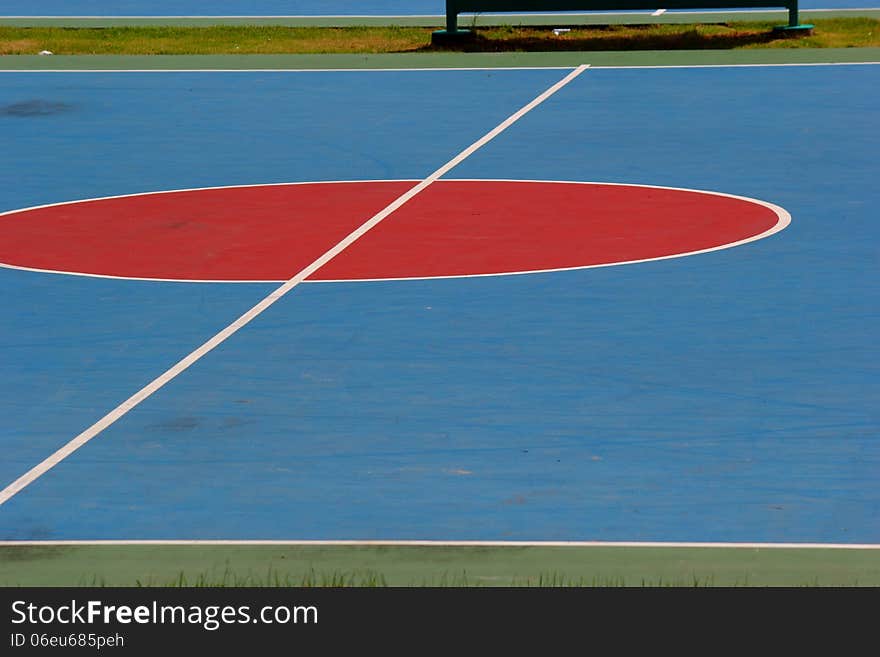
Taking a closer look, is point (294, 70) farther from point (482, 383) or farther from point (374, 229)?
point (482, 383)

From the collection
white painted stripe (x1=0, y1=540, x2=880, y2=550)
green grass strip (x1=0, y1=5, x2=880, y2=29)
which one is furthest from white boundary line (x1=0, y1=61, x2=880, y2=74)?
white painted stripe (x1=0, y1=540, x2=880, y2=550)

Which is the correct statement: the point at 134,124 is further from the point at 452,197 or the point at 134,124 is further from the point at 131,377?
the point at 131,377

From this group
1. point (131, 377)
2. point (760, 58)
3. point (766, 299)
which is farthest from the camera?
point (760, 58)

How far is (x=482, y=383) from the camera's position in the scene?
33.3 feet

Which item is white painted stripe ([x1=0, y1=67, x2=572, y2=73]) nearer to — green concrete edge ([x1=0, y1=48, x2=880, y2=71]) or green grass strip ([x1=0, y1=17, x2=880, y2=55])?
green concrete edge ([x1=0, y1=48, x2=880, y2=71])

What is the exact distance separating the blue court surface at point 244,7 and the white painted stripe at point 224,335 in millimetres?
12096

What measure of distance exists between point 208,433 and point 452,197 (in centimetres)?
679

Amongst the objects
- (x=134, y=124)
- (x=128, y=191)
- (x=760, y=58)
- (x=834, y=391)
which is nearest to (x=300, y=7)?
(x=760, y=58)

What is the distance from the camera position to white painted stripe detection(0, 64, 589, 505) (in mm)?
Answer: 8742

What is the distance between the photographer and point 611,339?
11047mm

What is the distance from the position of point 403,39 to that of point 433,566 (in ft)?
66.9

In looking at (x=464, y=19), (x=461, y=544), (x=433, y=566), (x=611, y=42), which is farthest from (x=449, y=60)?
(x=433, y=566)

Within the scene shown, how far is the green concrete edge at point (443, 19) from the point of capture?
28.8m

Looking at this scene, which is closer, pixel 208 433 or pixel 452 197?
pixel 208 433
